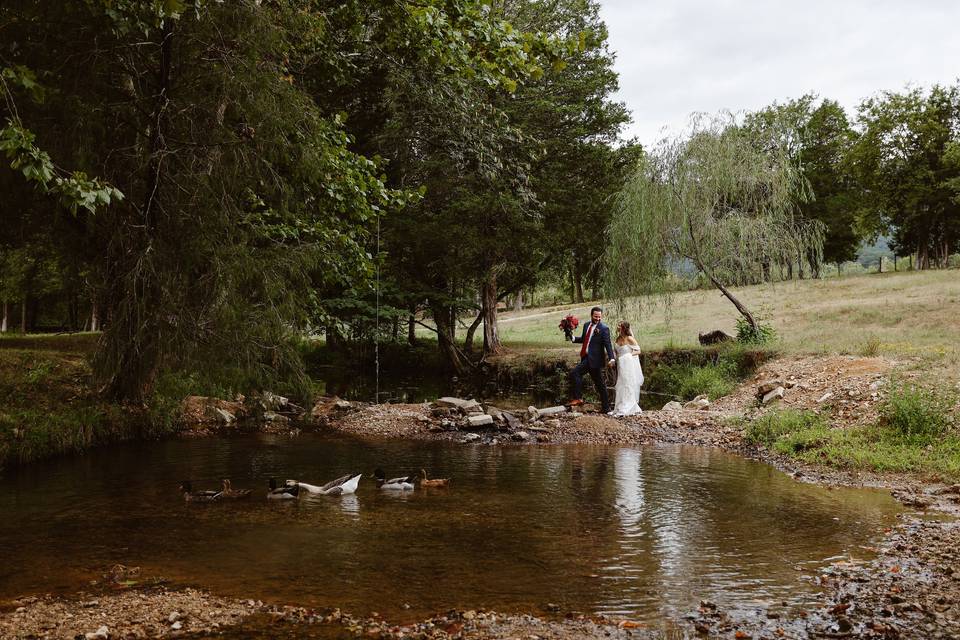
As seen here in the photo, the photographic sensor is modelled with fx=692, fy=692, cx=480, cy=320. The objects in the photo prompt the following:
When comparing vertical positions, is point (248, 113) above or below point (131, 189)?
above

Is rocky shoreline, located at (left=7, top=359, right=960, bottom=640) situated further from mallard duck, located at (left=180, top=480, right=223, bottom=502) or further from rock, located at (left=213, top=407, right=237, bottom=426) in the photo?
rock, located at (left=213, top=407, right=237, bottom=426)

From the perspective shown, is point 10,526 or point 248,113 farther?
point 248,113

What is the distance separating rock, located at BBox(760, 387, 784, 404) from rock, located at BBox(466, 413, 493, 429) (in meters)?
6.25

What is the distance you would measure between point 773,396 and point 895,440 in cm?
457

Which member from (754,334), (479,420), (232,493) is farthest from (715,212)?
(232,493)

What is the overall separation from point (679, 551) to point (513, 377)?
19.2m

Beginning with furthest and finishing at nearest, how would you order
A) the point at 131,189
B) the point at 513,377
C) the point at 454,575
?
the point at 513,377 < the point at 131,189 < the point at 454,575

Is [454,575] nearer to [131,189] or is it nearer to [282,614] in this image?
[282,614]

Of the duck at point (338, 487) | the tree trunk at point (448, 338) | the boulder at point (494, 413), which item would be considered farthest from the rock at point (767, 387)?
the tree trunk at point (448, 338)

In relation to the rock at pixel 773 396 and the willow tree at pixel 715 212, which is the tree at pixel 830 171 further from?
the rock at pixel 773 396

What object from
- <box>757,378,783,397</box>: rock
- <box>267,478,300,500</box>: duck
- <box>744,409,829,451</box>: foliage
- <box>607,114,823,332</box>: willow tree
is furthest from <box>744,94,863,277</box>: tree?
<box>267,478,300,500</box>: duck

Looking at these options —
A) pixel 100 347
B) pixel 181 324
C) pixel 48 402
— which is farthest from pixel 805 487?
pixel 48 402

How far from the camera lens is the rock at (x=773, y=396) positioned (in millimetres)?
15414

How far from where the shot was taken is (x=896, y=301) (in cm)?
2906
